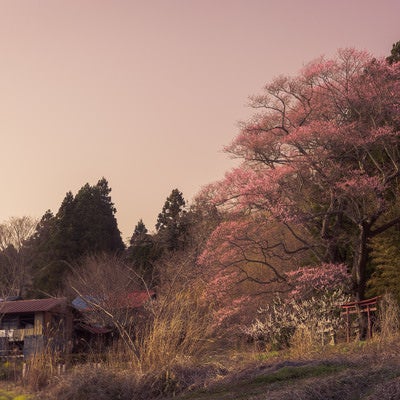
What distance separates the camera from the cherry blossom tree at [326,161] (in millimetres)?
20062

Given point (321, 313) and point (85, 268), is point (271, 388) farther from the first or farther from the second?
point (85, 268)

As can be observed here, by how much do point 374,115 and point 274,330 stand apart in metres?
8.30

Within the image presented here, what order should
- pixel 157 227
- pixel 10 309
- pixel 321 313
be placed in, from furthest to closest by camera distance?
pixel 157 227, pixel 10 309, pixel 321 313

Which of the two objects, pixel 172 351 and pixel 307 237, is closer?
pixel 172 351

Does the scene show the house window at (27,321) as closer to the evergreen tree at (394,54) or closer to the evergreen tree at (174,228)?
the evergreen tree at (174,228)

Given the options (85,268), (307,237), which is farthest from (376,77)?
(85,268)

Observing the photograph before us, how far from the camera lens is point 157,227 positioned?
50750mm

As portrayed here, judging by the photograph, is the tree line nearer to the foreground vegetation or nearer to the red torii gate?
the red torii gate

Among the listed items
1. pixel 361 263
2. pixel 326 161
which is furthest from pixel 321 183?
pixel 361 263

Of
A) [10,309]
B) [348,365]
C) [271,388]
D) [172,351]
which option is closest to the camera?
[271,388]

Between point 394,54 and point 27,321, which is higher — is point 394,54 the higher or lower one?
the higher one

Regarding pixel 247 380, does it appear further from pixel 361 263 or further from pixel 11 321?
pixel 11 321

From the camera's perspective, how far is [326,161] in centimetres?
2083

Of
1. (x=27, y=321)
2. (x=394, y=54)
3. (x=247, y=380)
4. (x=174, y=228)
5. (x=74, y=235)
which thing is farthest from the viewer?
(x=74, y=235)
